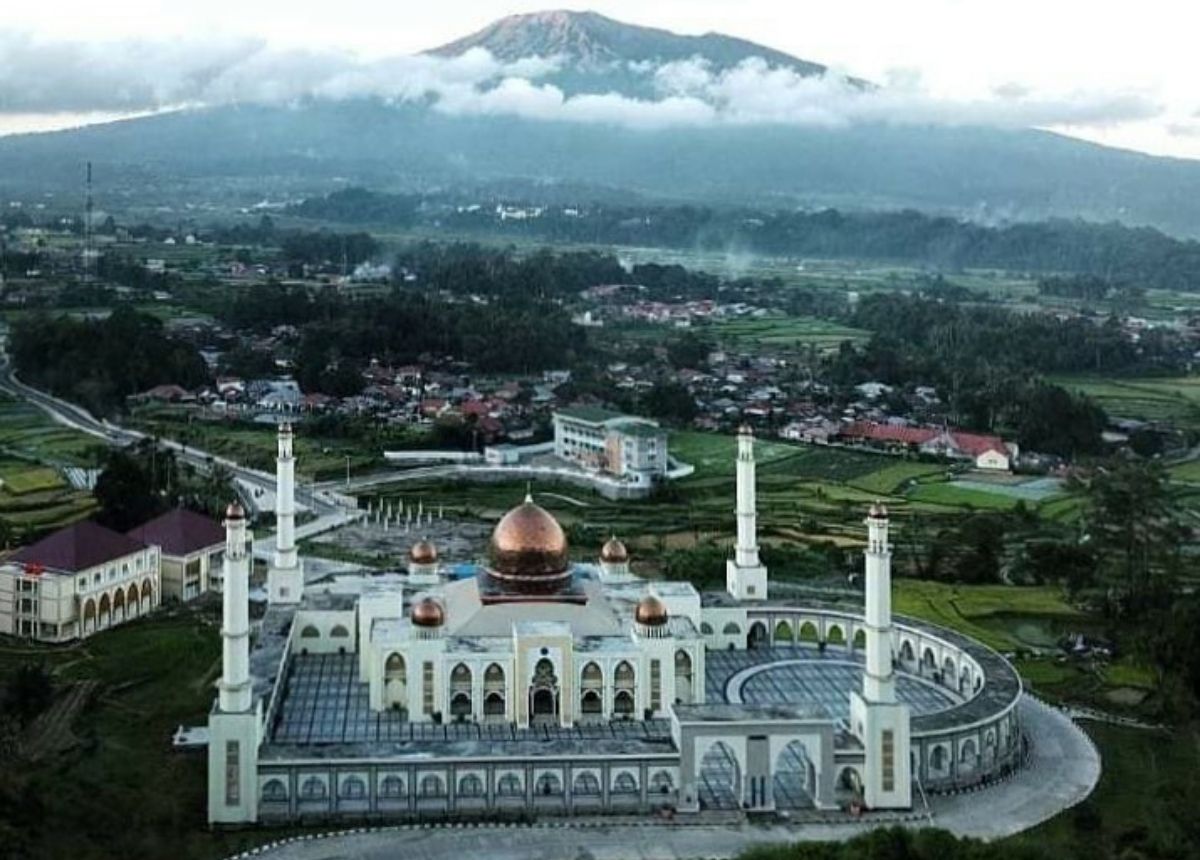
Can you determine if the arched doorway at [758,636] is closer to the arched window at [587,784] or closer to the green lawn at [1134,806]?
the green lawn at [1134,806]

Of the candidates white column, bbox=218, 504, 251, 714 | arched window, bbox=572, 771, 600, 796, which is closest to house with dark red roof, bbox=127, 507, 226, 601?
white column, bbox=218, 504, 251, 714

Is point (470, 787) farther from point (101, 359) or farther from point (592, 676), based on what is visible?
point (101, 359)

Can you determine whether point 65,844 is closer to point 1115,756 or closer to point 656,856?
point 656,856

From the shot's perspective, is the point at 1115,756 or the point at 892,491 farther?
the point at 892,491

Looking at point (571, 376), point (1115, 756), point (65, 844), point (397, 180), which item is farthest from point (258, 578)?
point (397, 180)

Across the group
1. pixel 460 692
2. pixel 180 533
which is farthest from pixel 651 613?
pixel 180 533

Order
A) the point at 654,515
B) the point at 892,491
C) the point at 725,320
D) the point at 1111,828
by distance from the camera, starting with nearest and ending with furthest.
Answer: the point at 1111,828 < the point at 654,515 < the point at 892,491 < the point at 725,320

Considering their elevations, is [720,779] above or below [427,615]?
below
